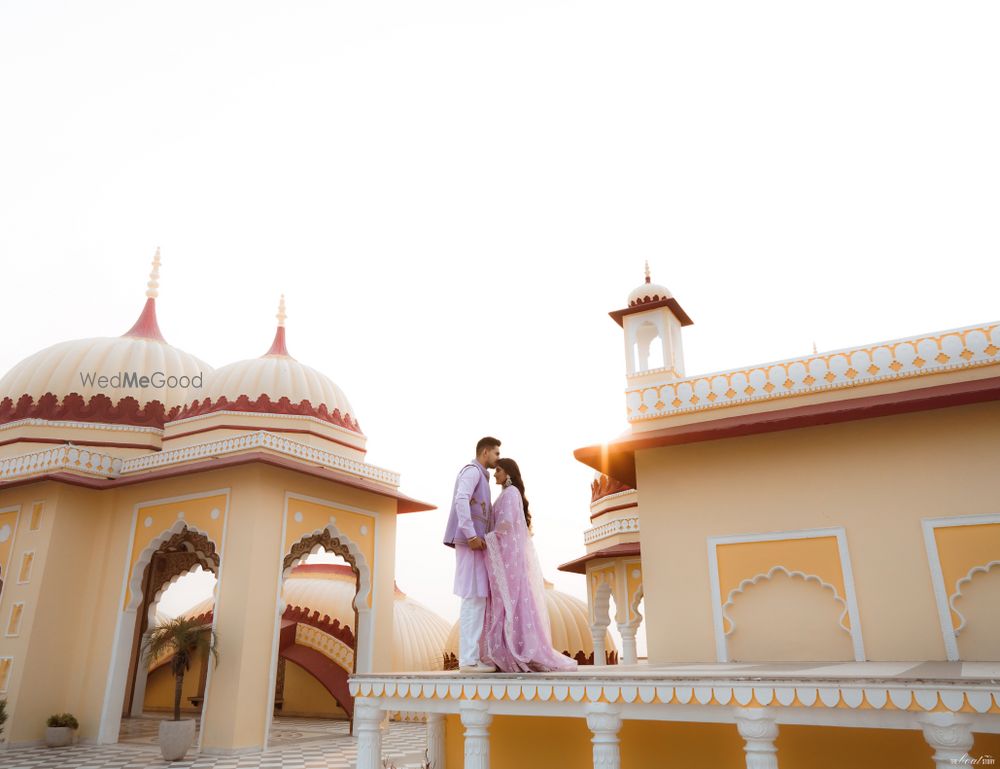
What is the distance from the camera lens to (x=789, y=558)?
673cm

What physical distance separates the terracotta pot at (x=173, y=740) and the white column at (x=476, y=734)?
6420 millimetres

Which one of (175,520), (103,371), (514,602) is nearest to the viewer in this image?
(514,602)

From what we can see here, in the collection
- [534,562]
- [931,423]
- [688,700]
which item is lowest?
[688,700]

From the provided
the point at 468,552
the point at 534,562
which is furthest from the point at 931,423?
the point at 468,552

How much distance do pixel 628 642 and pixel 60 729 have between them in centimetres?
1084

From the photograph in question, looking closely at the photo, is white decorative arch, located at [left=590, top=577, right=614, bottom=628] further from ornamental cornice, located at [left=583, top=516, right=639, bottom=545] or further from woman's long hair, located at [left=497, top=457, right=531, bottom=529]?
woman's long hair, located at [left=497, top=457, right=531, bottom=529]

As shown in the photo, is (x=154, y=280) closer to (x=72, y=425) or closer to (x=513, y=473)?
(x=72, y=425)

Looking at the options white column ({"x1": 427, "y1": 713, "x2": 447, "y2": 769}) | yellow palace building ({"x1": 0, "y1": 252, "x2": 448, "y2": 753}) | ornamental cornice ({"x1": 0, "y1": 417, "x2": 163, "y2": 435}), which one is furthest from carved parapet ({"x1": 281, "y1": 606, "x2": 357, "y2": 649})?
white column ({"x1": 427, "y1": 713, "x2": 447, "y2": 769})

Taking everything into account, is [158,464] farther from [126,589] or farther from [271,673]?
[271,673]

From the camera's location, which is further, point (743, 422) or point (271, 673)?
point (271, 673)

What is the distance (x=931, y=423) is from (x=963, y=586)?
1452 millimetres

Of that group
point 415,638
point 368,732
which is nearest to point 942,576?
point 368,732

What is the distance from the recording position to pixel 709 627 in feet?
Result: 22.6

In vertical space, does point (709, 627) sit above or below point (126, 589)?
below
